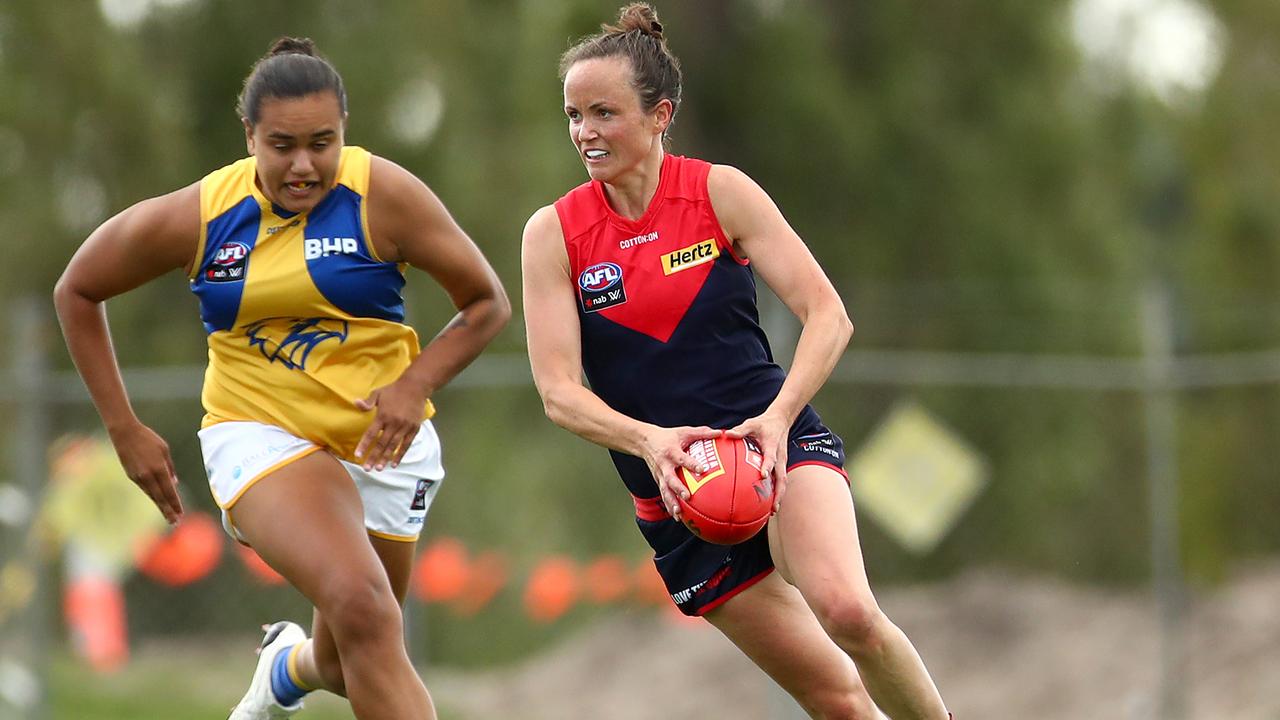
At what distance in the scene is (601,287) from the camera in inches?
203

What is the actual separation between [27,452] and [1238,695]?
782cm

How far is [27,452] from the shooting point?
10.5 metres

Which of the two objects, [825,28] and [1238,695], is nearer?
[1238,695]

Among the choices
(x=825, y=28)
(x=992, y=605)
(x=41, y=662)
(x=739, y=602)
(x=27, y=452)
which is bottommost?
(x=41, y=662)

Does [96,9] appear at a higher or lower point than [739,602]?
higher

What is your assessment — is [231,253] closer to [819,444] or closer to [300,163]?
[300,163]

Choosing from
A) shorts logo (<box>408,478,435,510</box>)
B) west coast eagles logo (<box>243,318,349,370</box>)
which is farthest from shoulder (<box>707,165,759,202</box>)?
shorts logo (<box>408,478,435,510</box>)

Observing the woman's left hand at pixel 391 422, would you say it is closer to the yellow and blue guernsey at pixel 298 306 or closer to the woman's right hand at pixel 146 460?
the yellow and blue guernsey at pixel 298 306

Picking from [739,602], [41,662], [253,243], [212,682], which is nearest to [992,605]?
[212,682]

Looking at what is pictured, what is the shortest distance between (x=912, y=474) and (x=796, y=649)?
17.6 ft

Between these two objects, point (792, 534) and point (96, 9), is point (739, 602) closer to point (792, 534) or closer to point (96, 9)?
point (792, 534)

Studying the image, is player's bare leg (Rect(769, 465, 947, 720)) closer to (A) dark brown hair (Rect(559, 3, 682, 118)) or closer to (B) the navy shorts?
(B) the navy shorts

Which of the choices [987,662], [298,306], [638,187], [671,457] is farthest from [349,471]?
[987,662]

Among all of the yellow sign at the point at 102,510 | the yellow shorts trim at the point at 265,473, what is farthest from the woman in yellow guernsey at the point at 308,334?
the yellow sign at the point at 102,510
